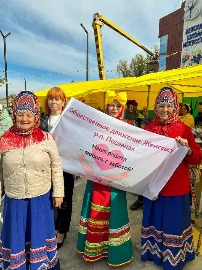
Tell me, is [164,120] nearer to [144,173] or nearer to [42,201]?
[144,173]

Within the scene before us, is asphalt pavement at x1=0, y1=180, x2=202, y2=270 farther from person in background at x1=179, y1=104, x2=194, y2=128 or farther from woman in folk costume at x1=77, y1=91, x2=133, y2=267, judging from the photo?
person in background at x1=179, y1=104, x2=194, y2=128

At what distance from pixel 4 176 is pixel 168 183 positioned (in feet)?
4.79

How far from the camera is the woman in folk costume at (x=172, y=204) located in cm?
243

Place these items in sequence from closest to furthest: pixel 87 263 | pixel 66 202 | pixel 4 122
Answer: pixel 87 263, pixel 66 202, pixel 4 122

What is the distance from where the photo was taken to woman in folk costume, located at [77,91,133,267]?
8.48 ft

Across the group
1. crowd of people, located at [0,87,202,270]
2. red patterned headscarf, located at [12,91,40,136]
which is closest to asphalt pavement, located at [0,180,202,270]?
crowd of people, located at [0,87,202,270]

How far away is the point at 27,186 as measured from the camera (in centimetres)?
214

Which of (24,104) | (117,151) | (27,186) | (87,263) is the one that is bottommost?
(87,263)

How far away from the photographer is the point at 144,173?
2.53 m

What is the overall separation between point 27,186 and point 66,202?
0.99 metres

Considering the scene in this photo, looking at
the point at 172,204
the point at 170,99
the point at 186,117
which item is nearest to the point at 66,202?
the point at 172,204

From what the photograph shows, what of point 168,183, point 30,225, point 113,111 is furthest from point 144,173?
point 30,225

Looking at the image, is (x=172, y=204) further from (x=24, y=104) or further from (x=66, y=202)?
(x=24, y=104)

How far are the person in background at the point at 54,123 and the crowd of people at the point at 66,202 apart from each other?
0.01m
